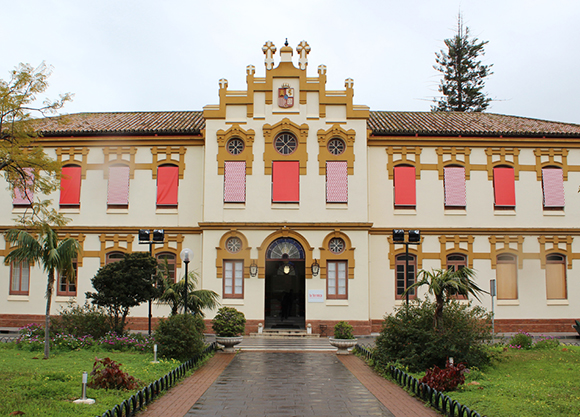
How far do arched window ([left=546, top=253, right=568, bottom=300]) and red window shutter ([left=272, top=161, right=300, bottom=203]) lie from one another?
1308 centimetres

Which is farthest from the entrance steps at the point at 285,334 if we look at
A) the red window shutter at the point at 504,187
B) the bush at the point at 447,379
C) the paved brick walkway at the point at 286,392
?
the bush at the point at 447,379

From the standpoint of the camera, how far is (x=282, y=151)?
2506cm

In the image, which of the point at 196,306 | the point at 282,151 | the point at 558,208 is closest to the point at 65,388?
the point at 196,306

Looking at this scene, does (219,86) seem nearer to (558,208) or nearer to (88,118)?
(88,118)

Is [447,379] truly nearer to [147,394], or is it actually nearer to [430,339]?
[430,339]

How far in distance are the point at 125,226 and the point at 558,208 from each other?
2176 cm

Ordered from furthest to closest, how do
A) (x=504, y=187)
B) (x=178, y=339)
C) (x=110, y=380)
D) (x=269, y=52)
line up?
(x=504, y=187) → (x=269, y=52) → (x=178, y=339) → (x=110, y=380)

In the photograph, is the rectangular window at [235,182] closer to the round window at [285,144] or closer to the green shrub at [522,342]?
the round window at [285,144]

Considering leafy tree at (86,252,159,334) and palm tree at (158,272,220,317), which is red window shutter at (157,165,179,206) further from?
leafy tree at (86,252,159,334)

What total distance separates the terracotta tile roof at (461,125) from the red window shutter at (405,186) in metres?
1.90

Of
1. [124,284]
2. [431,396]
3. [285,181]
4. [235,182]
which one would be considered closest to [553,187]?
[285,181]

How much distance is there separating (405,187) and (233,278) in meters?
9.62

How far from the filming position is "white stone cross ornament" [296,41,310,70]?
25.2 metres

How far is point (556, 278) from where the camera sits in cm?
2550
